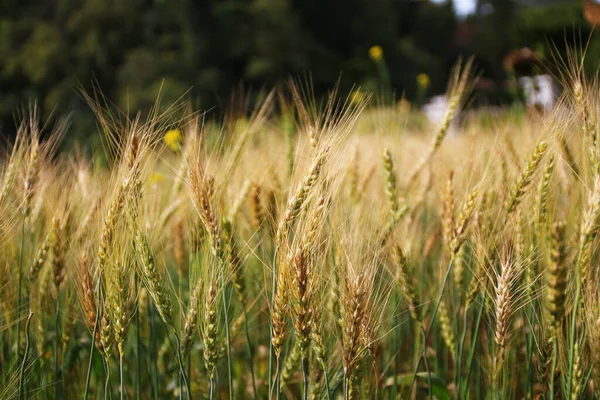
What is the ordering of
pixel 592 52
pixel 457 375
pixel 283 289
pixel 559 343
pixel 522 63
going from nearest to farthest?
pixel 283 289
pixel 559 343
pixel 457 375
pixel 522 63
pixel 592 52

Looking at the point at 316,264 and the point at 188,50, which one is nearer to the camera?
the point at 316,264

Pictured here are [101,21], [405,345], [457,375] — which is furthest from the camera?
[101,21]

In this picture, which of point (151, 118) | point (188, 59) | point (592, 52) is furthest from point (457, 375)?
point (188, 59)

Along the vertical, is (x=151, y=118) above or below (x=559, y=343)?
above

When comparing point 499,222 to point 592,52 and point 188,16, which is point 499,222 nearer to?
point 592,52

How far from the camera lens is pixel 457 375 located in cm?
153

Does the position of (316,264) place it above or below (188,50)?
above

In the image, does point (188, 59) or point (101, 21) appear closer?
point (188, 59)

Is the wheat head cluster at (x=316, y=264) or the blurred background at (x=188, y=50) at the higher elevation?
the wheat head cluster at (x=316, y=264)

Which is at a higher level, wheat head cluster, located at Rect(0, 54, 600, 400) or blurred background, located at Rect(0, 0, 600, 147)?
wheat head cluster, located at Rect(0, 54, 600, 400)

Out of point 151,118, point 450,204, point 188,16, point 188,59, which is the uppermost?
point 151,118

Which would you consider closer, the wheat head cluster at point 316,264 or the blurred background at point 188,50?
the wheat head cluster at point 316,264

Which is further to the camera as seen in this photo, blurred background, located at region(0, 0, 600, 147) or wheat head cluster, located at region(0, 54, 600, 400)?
blurred background, located at region(0, 0, 600, 147)

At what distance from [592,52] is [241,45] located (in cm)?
913
